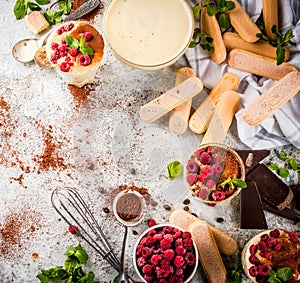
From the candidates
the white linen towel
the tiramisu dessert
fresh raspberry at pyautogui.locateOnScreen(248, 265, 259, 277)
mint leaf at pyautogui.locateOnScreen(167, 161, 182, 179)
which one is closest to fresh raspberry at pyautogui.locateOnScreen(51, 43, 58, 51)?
the tiramisu dessert

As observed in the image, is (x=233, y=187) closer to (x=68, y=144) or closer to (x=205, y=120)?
(x=205, y=120)

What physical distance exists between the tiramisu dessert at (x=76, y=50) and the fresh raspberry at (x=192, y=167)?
48cm

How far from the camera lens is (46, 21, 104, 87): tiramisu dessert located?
2.18 m

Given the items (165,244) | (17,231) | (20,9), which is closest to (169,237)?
(165,244)

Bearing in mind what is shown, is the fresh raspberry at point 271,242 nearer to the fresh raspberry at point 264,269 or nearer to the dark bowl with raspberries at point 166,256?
the fresh raspberry at point 264,269

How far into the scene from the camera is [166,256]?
206 cm

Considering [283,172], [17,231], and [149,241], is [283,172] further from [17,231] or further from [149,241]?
[17,231]

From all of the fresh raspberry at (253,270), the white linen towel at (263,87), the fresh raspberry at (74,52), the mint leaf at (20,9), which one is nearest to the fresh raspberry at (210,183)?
the white linen towel at (263,87)

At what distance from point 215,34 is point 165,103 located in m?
0.33

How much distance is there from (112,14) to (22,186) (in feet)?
2.29

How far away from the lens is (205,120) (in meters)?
2.20

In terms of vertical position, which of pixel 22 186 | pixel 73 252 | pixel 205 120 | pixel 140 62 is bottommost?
pixel 73 252

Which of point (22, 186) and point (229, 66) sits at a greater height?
point (229, 66)

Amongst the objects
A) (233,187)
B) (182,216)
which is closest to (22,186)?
(182,216)
